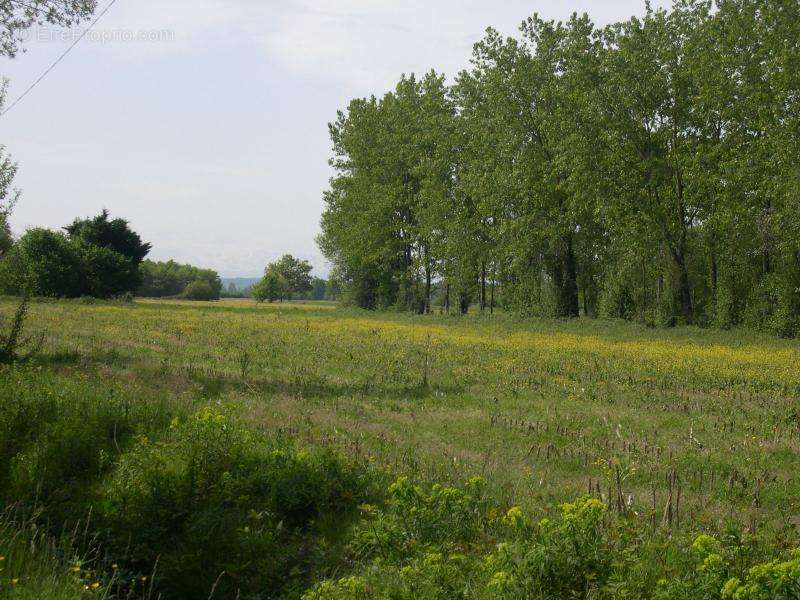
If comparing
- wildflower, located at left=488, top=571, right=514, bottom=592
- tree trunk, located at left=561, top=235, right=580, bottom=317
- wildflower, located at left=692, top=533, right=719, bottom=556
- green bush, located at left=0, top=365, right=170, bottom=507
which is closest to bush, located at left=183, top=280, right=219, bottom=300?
tree trunk, located at left=561, top=235, right=580, bottom=317

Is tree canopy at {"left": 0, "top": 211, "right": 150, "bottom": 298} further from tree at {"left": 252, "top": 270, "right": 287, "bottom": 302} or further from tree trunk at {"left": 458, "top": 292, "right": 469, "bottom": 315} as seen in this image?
tree at {"left": 252, "top": 270, "right": 287, "bottom": 302}

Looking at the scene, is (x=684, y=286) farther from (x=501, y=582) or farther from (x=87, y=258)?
(x=87, y=258)

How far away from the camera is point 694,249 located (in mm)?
36875

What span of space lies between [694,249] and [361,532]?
3539 cm

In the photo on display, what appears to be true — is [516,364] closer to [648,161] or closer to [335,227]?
[648,161]

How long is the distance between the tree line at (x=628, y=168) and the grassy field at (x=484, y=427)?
1075 centimetres

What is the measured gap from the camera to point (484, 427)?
11.0 m

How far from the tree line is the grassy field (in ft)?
35.3

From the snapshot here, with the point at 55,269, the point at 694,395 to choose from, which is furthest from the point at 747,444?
the point at 55,269

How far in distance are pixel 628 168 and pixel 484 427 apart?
87.6 ft

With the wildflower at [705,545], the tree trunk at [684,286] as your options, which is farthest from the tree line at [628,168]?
the wildflower at [705,545]

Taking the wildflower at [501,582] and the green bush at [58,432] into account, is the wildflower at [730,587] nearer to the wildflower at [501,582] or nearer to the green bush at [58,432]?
the wildflower at [501,582]

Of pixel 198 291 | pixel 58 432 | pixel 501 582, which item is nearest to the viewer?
pixel 501 582

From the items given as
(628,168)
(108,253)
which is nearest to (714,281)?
(628,168)
